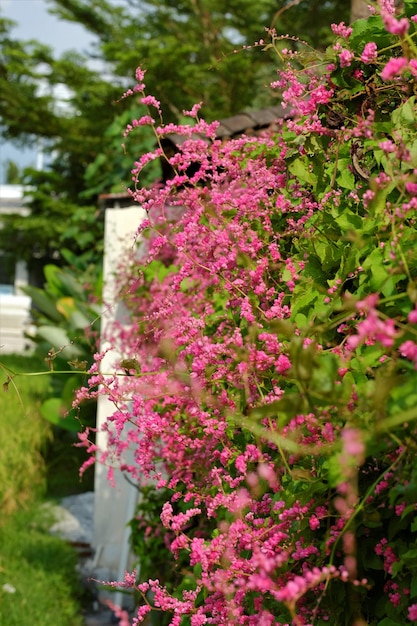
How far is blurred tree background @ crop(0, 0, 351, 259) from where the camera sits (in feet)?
79.5

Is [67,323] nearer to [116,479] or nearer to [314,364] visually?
[116,479]

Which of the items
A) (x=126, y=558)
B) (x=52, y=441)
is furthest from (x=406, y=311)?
(x=52, y=441)

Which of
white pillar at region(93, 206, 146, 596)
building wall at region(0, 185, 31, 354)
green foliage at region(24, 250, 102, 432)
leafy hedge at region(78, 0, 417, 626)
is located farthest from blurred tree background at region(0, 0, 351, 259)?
leafy hedge at region(78, 0, 417, 626)

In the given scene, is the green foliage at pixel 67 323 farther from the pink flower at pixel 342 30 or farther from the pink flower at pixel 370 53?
the pink flower at pixel 370 53

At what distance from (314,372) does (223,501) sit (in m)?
1.13

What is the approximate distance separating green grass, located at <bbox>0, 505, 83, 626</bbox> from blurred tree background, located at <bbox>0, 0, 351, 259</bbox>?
17.1 metres

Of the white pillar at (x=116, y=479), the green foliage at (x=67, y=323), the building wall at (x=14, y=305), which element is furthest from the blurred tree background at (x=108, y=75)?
the white pillar at (x=116, y=479)

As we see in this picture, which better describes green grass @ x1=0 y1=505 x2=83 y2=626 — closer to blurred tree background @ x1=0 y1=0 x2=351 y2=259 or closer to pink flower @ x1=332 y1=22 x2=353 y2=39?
pink flower @ x1=332 y1=22 x2=353 y2=39

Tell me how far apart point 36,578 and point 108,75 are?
22.4 meters

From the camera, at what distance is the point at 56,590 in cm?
600

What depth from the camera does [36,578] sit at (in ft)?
19.7

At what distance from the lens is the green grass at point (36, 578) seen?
5469mm

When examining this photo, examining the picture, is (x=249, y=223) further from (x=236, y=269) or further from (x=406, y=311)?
(x=406, y=311)

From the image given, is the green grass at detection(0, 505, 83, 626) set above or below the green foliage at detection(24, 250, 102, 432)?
below
